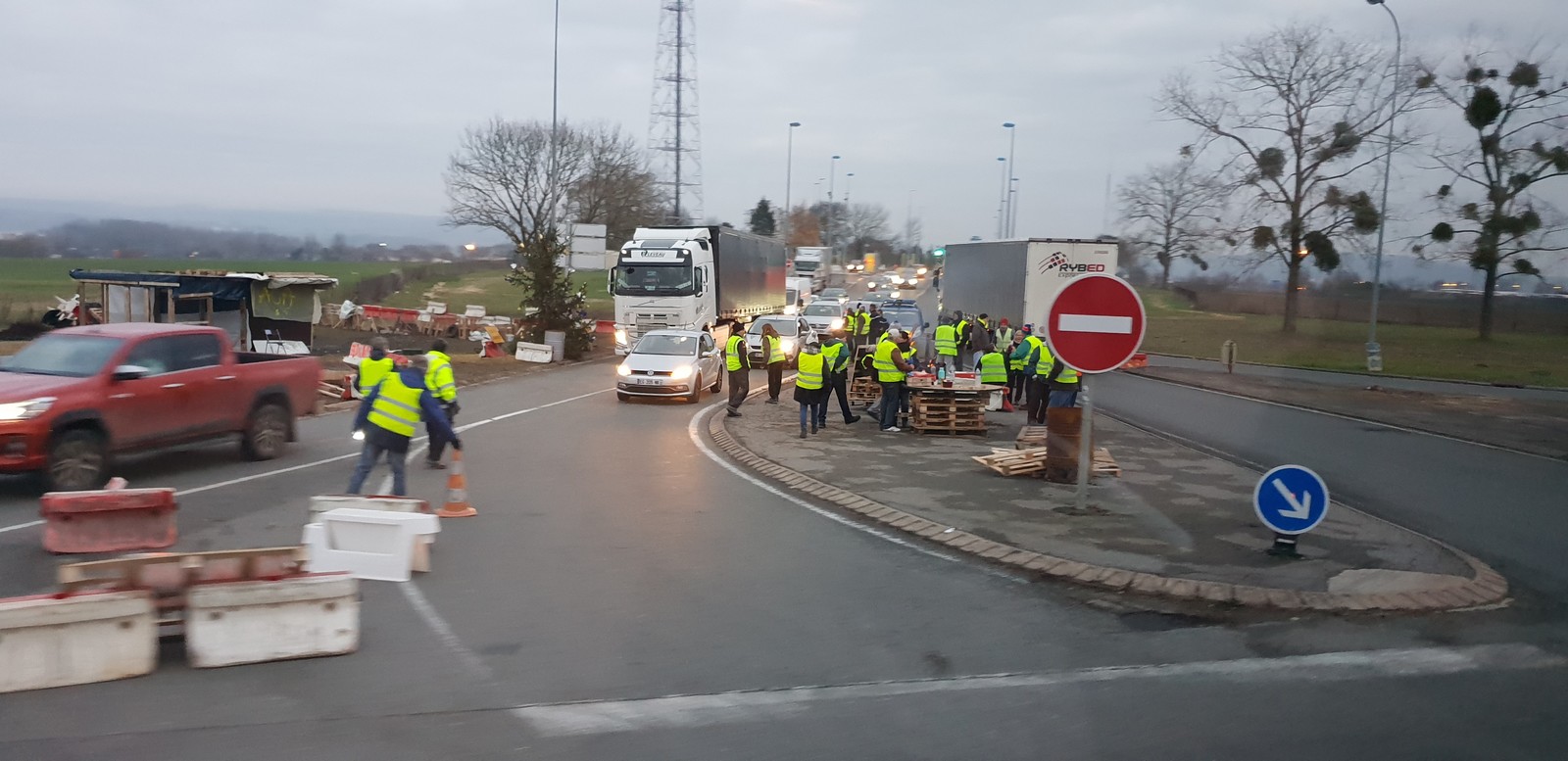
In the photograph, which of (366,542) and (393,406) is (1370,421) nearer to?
(393,406)

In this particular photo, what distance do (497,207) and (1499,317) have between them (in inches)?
2115

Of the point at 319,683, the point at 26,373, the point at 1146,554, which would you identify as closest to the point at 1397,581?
the point at 1146,554

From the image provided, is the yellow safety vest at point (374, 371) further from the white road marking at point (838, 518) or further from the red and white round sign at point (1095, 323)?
the red and white round sign at point (1095, 323)

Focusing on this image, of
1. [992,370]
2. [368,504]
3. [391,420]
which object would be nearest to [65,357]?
[391,420]

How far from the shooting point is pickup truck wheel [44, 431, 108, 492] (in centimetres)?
1029

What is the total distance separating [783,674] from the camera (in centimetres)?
598

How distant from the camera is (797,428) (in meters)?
17.1

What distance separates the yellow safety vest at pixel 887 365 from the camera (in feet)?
54.2

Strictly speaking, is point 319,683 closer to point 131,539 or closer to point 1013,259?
point 131,539

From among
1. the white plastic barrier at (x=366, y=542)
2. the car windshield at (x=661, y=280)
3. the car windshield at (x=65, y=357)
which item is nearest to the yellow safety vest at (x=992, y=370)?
the white plastic barrier at (x=366, y=542)

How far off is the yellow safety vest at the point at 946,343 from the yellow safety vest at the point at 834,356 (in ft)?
24.0

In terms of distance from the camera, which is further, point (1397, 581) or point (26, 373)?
→ point (26, 373)

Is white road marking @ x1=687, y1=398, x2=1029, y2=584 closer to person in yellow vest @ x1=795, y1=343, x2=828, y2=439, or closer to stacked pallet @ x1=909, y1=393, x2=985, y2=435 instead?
person in yellow vest @ x1=795, y1=343, x2=828, y2=439

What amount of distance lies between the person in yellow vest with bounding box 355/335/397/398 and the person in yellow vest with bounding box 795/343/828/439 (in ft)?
23.5
